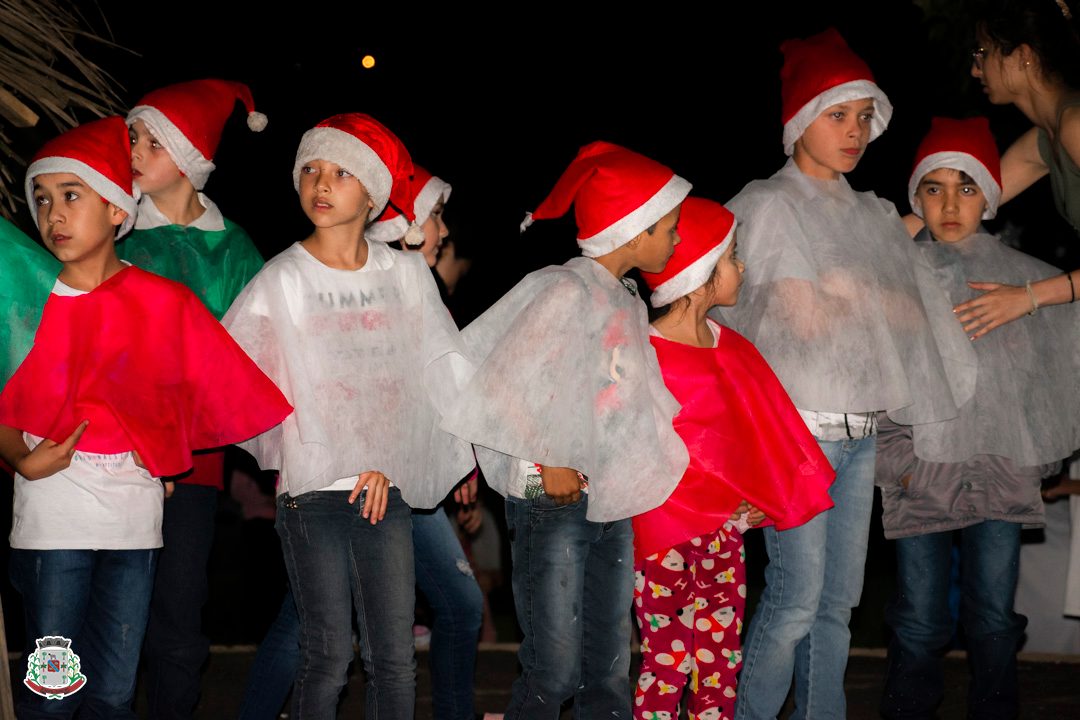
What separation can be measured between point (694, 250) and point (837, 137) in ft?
2.24

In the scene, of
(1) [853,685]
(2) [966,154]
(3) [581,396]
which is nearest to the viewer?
(3) [581,396]

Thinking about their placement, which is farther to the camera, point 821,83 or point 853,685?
point 853,685

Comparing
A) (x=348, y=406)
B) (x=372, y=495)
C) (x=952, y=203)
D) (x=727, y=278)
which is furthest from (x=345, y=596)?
(x=952, y=203)

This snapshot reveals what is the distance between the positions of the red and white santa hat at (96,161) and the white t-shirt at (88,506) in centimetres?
30

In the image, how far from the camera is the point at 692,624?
3977mm

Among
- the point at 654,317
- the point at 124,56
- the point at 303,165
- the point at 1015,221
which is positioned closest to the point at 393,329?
the point at 303,165

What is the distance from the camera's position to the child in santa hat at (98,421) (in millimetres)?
3457

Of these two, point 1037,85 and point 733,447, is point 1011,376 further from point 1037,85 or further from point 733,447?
point 733,447

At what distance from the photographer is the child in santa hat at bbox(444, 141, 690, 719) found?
12.1 ft

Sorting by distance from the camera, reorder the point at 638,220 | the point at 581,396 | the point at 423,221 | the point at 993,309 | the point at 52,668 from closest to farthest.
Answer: the point at 52,668, the point at 581,396, the point at 638,220, the point at 993,309, the point at 423,221

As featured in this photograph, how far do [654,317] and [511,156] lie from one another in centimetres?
628

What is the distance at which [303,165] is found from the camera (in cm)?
381

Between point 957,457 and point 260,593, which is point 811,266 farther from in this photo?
point 260,593

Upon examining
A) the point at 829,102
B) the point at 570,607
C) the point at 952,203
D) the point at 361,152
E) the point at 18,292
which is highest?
the point at 829,102
